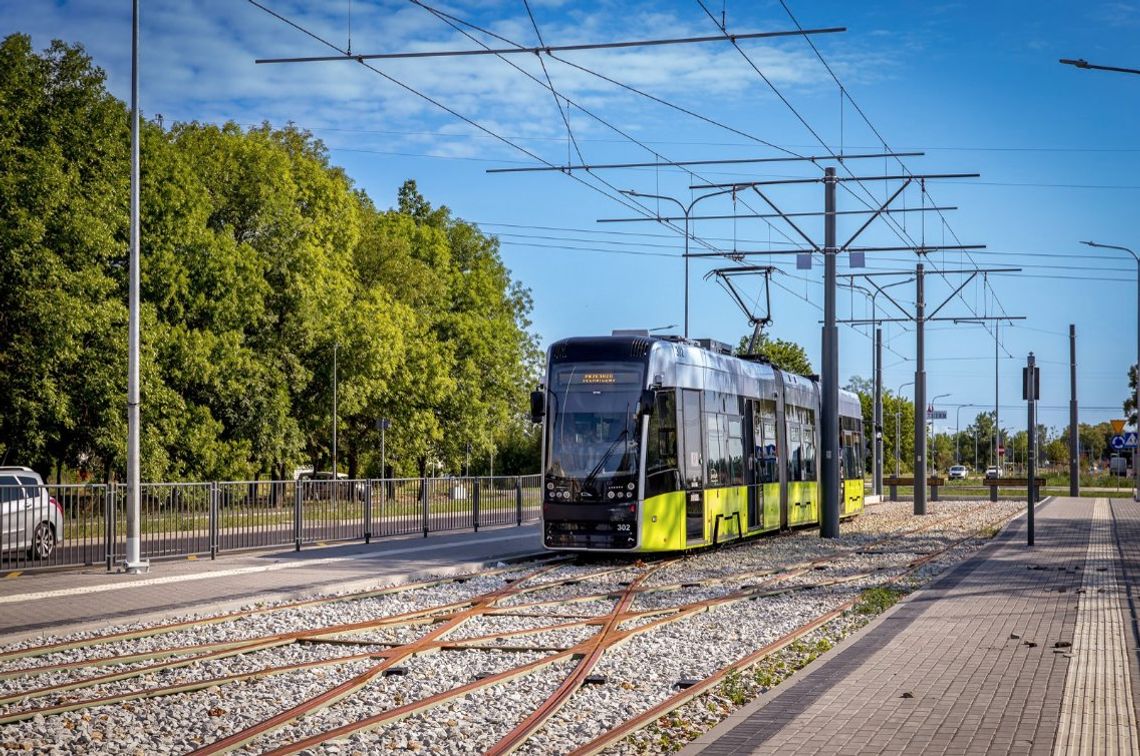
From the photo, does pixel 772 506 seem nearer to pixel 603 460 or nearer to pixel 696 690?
pixel 603 460

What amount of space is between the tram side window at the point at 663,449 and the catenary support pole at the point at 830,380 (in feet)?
26.4

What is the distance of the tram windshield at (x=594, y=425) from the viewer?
21.8 m

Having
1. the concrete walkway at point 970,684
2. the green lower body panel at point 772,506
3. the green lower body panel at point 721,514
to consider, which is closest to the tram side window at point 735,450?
the green lower body panel at point 721,514

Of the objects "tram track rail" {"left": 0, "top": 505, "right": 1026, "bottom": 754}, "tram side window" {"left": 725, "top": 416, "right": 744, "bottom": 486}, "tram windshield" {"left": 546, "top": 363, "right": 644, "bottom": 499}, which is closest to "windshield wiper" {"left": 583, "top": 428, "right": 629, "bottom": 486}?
"tram windshield" {"left": 546, "top": 363, "right": 644, "bottom": 499}

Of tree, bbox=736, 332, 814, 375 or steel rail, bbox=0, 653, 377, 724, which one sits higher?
tree, bbox=736, 332, 814, 375

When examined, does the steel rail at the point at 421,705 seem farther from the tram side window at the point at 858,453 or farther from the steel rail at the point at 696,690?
the tram side window at the point at 858,453

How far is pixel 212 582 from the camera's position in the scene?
A: 19000 millimetres

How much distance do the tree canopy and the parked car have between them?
57.2 ft

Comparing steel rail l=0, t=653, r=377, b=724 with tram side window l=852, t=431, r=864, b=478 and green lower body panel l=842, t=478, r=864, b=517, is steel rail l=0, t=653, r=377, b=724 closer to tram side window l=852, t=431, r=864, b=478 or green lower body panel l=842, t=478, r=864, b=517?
green lower body panel l=842, t=478, r=864, b=517

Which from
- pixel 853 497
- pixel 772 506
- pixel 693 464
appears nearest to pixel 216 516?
pixel 693 464

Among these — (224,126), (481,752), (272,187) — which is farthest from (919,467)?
(481,752)

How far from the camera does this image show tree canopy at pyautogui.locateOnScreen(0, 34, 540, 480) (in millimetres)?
37906

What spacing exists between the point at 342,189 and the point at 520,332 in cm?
1826

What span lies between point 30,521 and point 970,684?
14719 millimetres
